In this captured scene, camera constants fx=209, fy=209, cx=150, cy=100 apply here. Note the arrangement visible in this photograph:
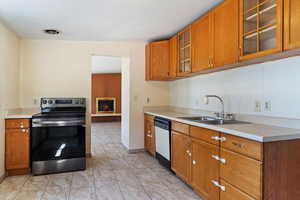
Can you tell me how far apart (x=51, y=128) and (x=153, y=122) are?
1.71 m

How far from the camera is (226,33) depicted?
2.31 metres

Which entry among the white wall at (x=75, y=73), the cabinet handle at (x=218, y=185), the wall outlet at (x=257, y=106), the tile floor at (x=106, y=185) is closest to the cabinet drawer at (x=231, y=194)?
the cabinet handle at (x=218, y=185)

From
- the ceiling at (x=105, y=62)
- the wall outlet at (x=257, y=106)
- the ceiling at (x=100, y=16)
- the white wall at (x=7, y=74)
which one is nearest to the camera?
the wall outlet at (x=257, y=106)

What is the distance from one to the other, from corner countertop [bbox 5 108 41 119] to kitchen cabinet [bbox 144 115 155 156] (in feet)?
6.61

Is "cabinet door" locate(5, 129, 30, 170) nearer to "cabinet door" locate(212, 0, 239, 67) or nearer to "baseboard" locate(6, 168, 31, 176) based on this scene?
"baseboard" locate(6, 168, 31, 176)

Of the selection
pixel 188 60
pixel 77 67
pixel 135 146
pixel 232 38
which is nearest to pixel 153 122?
pixel 135 146

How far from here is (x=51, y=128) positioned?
333cm

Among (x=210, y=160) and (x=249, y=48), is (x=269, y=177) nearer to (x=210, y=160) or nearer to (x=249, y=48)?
(x=210, y=160)

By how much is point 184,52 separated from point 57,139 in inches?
97.4

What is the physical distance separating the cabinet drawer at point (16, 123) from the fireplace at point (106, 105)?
643 cm

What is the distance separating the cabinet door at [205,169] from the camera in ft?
6.79

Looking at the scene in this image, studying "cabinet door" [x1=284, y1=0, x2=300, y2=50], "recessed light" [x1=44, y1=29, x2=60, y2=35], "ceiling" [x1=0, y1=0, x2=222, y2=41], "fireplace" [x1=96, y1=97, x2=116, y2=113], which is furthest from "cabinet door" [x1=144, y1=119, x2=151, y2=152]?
"fireplace" [x1=96, y1=97, x2=116, y2=113]

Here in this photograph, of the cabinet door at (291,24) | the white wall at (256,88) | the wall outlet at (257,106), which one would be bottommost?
the wall outlet at (257,106)

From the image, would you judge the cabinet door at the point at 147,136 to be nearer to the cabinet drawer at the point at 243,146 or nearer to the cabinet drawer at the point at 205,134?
the cabinet drawer at the point at 205,134
